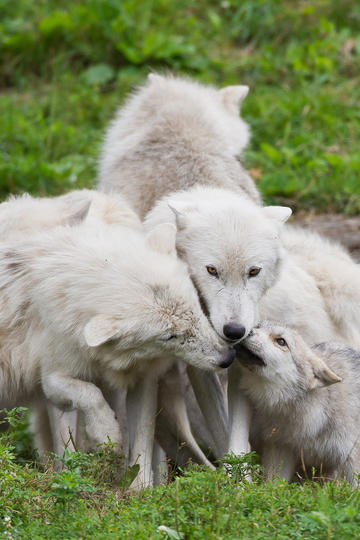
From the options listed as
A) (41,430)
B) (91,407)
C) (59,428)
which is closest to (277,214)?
(91,407)

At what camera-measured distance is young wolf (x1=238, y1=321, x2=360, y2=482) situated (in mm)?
5809

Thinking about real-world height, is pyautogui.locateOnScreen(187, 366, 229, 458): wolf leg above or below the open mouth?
below

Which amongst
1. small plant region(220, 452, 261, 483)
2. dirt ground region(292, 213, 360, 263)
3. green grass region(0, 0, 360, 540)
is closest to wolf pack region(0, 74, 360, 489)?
small plant region(220, 452, 261, 483)

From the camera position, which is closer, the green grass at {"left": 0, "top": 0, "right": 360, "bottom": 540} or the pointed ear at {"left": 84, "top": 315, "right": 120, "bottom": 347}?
the pointed ear at {"left": 84, "top": 315, "right": 120, "bottom": 347}

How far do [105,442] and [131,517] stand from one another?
93cm

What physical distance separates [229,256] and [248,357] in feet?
2.15

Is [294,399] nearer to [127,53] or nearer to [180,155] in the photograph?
[180,155]

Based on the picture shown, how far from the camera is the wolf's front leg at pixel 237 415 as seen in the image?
5879 millimetres

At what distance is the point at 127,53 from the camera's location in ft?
41.8

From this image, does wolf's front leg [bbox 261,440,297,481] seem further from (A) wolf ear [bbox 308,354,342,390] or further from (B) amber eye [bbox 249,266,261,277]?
(B) amber eye [bbox 249,266,261,277]

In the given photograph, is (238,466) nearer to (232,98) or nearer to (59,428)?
(59,428)

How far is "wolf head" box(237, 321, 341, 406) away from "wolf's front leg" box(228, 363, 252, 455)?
0.08 metres

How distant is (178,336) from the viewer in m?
5.44

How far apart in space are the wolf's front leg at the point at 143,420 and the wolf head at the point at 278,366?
2.04ft
